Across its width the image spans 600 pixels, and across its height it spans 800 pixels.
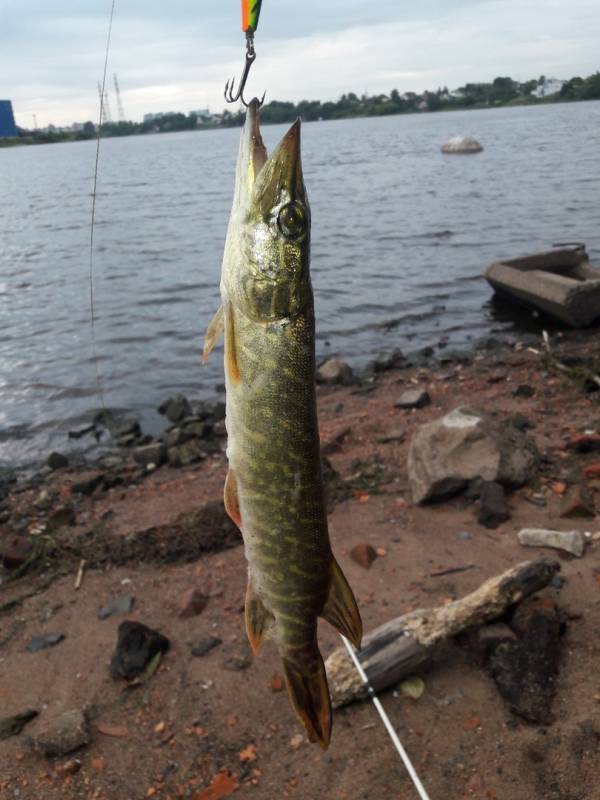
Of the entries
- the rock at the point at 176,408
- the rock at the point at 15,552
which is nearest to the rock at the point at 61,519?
the rock at the point at 15,552

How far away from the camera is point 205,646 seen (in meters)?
5.48

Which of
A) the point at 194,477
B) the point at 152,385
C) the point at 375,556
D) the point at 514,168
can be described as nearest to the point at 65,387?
the point at 152,385

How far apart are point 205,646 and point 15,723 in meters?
1.33

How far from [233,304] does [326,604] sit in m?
1.18

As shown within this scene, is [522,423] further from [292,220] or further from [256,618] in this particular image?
[292,220]

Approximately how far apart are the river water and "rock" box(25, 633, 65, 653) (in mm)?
5796

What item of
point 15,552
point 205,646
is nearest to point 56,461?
point 15,552

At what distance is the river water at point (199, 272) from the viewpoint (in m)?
14.2

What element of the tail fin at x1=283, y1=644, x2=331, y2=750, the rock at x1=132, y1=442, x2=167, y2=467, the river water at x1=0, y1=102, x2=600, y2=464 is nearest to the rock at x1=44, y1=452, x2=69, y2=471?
the river water at x1=0, y1=102, x2=600, y2=464

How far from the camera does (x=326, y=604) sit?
2.89 m

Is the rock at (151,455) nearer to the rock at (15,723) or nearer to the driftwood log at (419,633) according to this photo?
the rock at (15,723)

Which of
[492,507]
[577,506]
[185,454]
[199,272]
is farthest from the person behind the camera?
[199,272]

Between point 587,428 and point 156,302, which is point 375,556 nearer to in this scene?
point 587,428

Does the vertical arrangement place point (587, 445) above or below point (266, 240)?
below
